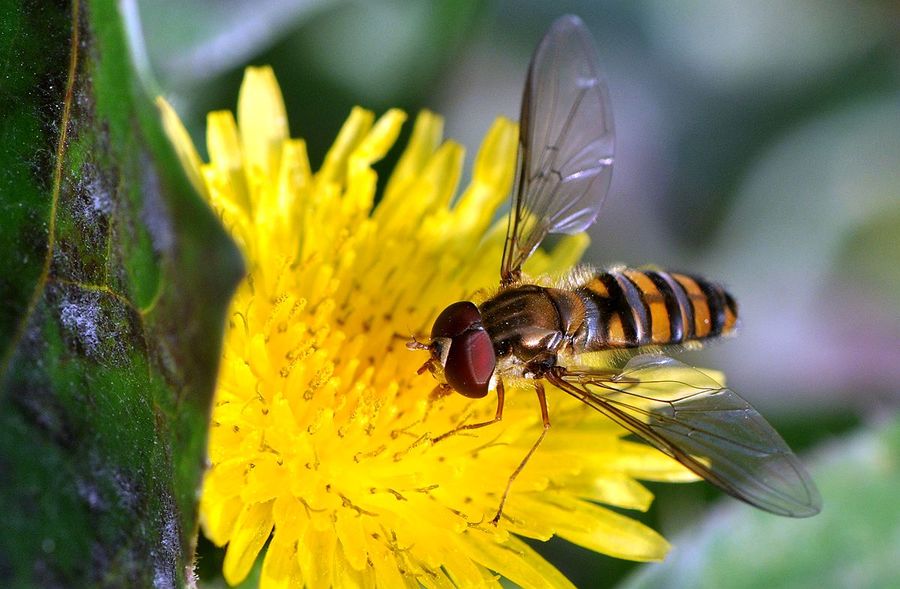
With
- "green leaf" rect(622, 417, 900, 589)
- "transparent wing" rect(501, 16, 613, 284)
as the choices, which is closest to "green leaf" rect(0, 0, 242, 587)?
"transparent wing" rect(501, 16, 613, 284)

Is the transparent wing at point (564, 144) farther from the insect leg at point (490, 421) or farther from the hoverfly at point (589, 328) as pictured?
the insect leg at point (490, 421)

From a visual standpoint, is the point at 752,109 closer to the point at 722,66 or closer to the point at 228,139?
the point at 722,66

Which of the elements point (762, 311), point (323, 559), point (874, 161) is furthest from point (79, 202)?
point (874, 161)

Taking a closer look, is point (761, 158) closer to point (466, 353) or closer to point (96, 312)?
point (466, 353)

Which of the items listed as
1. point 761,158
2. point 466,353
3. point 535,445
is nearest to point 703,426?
point 535,445

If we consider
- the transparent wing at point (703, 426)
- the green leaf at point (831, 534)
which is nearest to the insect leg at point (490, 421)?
the transparent wing at point (703, 426)

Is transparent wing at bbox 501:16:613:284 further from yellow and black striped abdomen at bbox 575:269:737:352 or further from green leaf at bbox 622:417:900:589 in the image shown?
green leaf at bbox 622:417:900:589
